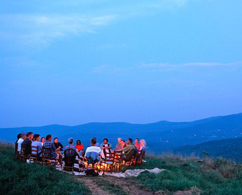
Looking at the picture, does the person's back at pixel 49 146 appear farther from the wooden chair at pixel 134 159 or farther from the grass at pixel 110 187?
the wooden chair at pixel 134 159

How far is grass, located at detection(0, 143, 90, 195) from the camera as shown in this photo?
805 cm

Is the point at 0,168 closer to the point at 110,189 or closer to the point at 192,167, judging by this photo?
the point at 110,189

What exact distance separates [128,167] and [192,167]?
3518 mm

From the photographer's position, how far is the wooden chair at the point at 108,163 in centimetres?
1175

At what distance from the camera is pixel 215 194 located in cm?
963

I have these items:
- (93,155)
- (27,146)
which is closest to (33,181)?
(27,146)

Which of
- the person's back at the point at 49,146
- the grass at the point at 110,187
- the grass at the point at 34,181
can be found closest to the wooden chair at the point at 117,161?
the grass at the point at 110,187

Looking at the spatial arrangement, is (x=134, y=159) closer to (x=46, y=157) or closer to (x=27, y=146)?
(x=46, y=157)

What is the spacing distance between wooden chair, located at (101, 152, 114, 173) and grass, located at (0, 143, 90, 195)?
2.22m

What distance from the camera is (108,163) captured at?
11.9 metres

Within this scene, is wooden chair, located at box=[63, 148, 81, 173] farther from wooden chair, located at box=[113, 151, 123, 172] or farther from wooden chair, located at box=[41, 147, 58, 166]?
wooden chair, located at box=[113, 151, 123, 172]

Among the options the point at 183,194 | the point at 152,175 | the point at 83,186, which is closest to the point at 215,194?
the point at 183,194

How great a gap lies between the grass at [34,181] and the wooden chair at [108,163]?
2219mm

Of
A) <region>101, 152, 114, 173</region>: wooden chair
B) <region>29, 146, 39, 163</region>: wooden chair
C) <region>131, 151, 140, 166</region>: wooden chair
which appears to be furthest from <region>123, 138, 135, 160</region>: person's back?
<region>29, 146, 39, 163</region>: wooden chair
